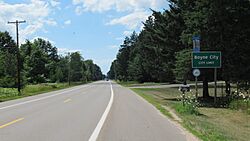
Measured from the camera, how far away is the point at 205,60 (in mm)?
24750

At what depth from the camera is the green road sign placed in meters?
24.5

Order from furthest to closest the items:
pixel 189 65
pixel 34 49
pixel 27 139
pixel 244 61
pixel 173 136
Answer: pixel 34 49 < pixel 189 65 < pixel 244 61 < pixel 173 136 < pixel 27 139

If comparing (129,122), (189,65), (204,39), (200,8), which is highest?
(200,8)

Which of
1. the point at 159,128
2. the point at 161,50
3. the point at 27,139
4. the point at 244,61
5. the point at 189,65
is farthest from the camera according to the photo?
the point at 161,50

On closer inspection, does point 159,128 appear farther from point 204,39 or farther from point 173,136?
point 204,39

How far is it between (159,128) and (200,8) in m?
18.1

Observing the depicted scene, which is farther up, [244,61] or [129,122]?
[244,61]

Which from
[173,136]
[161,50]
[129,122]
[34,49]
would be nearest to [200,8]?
[161,50]

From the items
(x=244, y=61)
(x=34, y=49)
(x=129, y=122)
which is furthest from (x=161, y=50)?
(x=34, y=49)

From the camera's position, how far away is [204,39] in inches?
1187

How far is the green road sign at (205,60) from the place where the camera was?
80.2 feet

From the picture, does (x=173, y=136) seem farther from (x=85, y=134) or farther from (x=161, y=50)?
(x=161, y=50)

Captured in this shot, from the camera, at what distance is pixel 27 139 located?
10719mm

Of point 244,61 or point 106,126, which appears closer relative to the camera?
point 106,126
